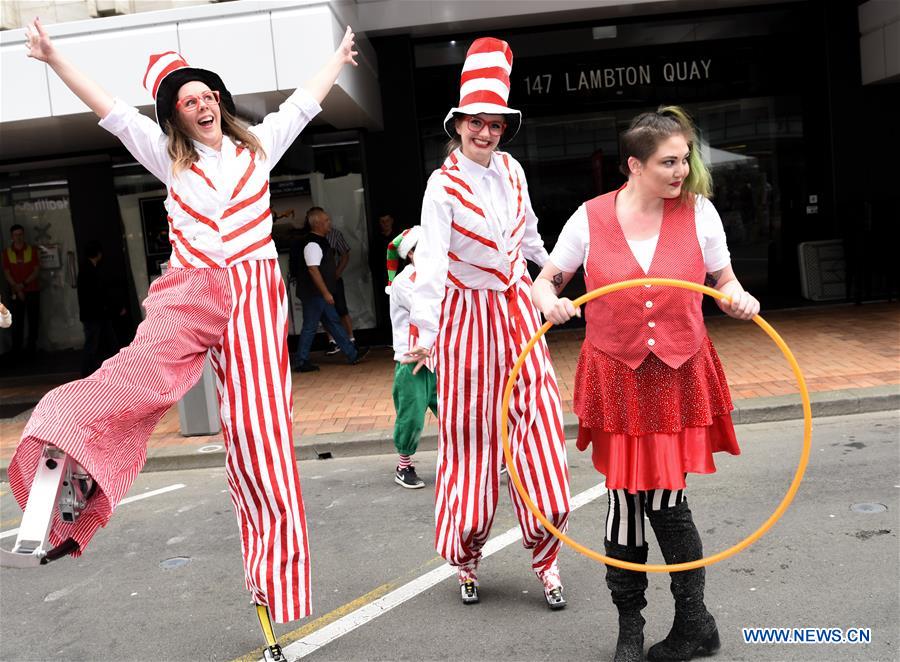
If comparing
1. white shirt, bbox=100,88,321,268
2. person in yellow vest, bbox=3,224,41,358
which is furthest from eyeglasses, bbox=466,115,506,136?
person in yellow vest, bbox=3,224,41,358

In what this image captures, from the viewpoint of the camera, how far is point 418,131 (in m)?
13.4

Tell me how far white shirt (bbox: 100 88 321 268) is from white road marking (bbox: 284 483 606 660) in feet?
5.33

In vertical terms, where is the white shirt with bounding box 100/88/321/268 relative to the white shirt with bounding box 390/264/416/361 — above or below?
above

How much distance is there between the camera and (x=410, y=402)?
6266 millimetres

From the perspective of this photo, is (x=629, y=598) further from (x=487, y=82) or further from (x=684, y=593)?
(x=487, y=82)

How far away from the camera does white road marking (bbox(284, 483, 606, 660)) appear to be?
3.98 meters

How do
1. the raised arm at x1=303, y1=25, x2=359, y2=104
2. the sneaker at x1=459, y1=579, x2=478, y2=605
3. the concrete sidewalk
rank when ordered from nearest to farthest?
the raised arm at x1=303, y1=25, x2=359, y2=104 → the sneaker at x1=459, y1=579, x2=478, y2=605 → the concrete sidewalk

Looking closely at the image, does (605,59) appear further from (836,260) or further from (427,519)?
(427,519)

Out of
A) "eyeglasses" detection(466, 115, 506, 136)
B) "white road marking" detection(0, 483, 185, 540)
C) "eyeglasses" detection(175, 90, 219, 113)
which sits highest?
"eyeglasses" detection(175, 90, 219, 113)

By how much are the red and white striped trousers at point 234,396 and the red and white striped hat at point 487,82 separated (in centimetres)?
108

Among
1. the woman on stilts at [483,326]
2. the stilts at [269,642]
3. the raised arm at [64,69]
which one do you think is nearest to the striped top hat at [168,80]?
the raised arm at [64,69]

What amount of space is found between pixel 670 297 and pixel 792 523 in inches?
89.8

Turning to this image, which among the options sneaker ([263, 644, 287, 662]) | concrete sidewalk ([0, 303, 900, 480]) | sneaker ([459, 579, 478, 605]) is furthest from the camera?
concrete sidewalk ([0, 303, 900, 480])

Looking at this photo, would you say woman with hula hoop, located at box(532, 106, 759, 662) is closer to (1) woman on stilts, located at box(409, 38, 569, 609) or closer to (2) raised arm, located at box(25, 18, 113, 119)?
(1) woman on stilts, located at box(409, 38, 569, 609)
